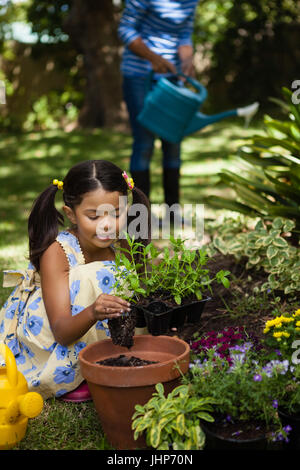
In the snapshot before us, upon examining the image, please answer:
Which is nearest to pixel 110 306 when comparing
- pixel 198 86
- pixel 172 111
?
pixel 172 111

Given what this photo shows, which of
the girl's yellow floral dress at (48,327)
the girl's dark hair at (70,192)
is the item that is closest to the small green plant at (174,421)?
the girl's yellow floral dress at (48,327)

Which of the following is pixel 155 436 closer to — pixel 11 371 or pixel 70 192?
pixel 11 371

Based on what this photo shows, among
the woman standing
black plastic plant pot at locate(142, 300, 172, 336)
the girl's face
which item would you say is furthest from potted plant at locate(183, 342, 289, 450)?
the woman standing

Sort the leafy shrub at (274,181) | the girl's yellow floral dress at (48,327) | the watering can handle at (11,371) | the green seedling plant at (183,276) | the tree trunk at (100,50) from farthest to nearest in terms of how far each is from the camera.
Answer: the tree trunk at (100,50)
the leafy shrub at (274,181)
the girl's yellow floral dress at (48,327)
the green seedling plant at (183,276)
the watering can handle at (11,371)

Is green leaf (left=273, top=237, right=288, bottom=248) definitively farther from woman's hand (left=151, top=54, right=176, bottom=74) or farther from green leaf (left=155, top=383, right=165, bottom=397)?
woman's hand (left=151, top=54, right=176, bottom=74)

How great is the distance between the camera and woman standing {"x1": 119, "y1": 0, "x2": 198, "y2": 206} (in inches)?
169

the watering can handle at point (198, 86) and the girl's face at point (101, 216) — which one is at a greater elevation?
the girl's face at point (101, 216)

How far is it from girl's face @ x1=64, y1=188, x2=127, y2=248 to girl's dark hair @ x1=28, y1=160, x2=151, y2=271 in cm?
3

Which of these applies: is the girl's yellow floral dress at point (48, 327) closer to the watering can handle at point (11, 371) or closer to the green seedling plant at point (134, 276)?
the green seedling plant at point (134, 276)

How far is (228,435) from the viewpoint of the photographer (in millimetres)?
1868

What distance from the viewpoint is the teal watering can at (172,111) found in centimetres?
416

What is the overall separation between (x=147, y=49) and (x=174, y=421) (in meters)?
3.01

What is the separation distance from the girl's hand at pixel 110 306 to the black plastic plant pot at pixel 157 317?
0.14 metres

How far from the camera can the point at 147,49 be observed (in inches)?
167
